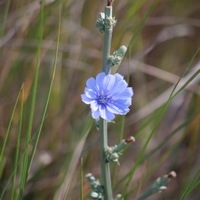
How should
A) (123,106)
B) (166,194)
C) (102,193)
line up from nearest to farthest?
1. (123,106)
2. (102,193)
3. (166,194)

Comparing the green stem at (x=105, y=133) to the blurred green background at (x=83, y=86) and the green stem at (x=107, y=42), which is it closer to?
the green stem at (x=107, y=42)

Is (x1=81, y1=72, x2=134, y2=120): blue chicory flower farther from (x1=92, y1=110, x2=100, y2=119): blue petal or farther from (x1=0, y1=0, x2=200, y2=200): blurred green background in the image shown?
(x1=0, y1=0, x2=200, y2=200): blurred green background

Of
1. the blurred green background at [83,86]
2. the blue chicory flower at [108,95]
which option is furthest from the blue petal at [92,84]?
the blurred green background at [83,86]

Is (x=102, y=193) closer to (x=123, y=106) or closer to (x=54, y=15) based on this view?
(x=123, y=106)

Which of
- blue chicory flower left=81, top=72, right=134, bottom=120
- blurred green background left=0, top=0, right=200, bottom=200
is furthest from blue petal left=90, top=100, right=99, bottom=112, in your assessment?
blurred green background left=0, top=0, right=200, bottom=200

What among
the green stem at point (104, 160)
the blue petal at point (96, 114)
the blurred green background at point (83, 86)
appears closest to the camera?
the blue petal at point (96, 114)

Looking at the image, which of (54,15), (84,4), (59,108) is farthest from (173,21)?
(59,108)

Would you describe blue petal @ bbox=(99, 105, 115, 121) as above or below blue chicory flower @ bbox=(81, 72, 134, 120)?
below
